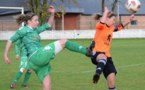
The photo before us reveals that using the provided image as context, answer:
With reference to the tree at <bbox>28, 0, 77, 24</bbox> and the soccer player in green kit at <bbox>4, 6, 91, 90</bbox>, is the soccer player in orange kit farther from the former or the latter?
the tree at <bbox>28, 0, 77, 24</bbox>

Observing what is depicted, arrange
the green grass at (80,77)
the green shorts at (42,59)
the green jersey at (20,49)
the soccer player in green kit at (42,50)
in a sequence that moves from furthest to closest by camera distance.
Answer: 1. the green grass at (80,77)
2. the green jersey at (20,49)
3. the green shorts at (42,59)
4. the soccer player in green kit at (42,50)

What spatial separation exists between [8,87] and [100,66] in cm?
451

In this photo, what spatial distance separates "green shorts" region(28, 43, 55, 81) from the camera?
9.51m

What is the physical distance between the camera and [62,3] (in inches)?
2382

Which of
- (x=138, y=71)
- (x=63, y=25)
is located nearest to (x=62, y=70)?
(x=138, y=71)

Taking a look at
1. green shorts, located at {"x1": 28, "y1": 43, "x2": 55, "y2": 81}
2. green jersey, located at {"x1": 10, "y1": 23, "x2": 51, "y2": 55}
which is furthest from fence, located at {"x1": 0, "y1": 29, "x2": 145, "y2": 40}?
green shorts, located at {"x1": 28, "y1": 43, "x2": 55, "y2": 81}

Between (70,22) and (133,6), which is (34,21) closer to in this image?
(133,6)

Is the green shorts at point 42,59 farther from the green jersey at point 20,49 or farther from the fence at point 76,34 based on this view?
the fence at point 76,34

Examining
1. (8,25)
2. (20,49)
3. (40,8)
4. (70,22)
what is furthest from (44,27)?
(70,22)

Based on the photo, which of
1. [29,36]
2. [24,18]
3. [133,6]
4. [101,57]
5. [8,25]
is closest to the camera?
[101,57]

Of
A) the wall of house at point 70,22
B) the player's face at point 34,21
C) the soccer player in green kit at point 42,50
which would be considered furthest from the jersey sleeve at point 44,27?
the wall of house at point 70,22

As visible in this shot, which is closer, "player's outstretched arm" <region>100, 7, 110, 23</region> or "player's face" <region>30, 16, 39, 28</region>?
"player's outstretched arm" <region>100, 7, 110, 23</region>

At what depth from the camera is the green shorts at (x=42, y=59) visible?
9.51m

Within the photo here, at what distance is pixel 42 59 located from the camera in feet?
31.3
